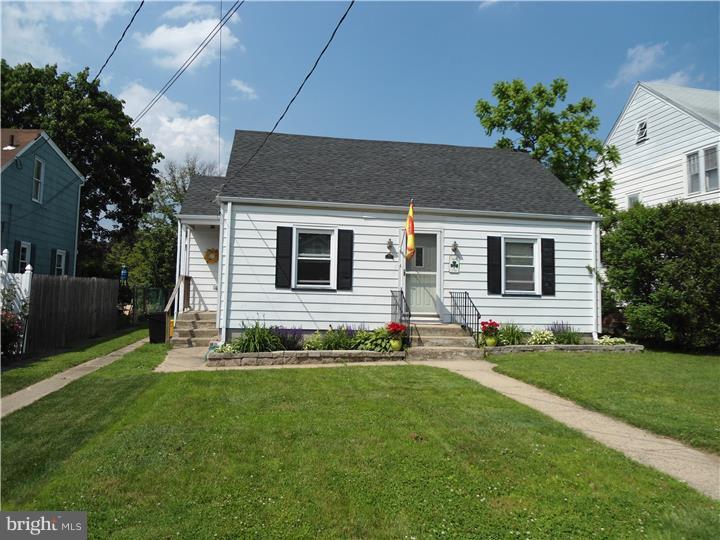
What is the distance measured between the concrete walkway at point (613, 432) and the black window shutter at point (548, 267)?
13.1 feet

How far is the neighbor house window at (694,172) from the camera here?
1623 cm

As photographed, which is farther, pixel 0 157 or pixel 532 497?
pixel 0 157

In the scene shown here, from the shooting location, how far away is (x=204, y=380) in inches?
289

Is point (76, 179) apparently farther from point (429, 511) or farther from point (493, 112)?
point (429, 511)

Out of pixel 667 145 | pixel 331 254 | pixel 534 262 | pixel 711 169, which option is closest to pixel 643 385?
pixel 534 262

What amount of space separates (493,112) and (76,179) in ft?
58.4

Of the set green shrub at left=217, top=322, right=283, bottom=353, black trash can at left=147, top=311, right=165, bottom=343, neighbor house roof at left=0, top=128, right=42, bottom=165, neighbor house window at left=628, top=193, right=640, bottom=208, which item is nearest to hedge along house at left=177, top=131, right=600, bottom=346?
black trash can at left=147, top=311, right=165, bottom=343

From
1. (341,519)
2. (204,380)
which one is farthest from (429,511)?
(204,380)

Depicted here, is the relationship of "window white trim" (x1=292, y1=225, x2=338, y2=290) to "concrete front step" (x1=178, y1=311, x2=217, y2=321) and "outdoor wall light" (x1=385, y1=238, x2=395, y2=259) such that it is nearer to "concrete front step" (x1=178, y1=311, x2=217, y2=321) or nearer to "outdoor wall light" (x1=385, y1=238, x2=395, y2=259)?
"outdoor wall light" (x1=385, y1=238, x2=395, y2=259)

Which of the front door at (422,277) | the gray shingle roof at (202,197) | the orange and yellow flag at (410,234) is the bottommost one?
the front door at (422,277)

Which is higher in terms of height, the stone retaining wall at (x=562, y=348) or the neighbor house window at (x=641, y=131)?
the neighbor house window at (x=641, y=131)

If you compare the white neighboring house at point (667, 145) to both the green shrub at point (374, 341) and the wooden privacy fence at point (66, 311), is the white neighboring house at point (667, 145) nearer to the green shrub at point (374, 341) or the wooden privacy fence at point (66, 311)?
the green shrub at point (374, 341)

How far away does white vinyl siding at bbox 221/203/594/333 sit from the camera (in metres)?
10.9

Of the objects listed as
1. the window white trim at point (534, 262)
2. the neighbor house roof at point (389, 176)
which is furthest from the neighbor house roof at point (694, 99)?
the window white trim at point (534, 262)
